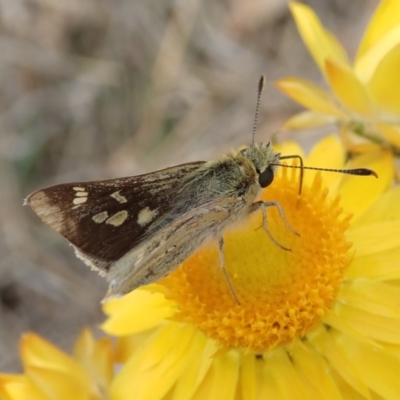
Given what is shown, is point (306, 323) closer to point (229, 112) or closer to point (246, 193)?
point (246, 193)

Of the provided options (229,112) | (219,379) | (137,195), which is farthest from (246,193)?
(229,112)

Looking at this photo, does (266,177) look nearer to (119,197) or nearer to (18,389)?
(119,197)

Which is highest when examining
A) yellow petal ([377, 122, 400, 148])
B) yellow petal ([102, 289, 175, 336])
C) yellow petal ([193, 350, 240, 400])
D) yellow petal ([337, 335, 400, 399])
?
yellow petal ([377, 122, 400, 148])

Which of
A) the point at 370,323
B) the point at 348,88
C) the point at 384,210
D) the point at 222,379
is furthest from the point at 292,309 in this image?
the point at 348,88

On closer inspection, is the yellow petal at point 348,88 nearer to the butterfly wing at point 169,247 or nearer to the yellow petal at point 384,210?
the yellow petal at point 384,210

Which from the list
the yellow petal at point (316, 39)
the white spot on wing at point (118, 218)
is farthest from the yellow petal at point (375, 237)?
the white spot on wing at point (118, 218)

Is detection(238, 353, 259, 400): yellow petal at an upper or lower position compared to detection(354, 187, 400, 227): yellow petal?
lower

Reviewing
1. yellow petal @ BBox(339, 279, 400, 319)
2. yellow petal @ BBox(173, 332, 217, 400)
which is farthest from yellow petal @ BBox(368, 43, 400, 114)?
yellow petal @ BBox(173, 332, 217, 400)

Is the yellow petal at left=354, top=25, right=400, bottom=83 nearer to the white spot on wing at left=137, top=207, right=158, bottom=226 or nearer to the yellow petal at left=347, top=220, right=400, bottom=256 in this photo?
the yellow petal at left=347, top=220, right=400, bottom=256
